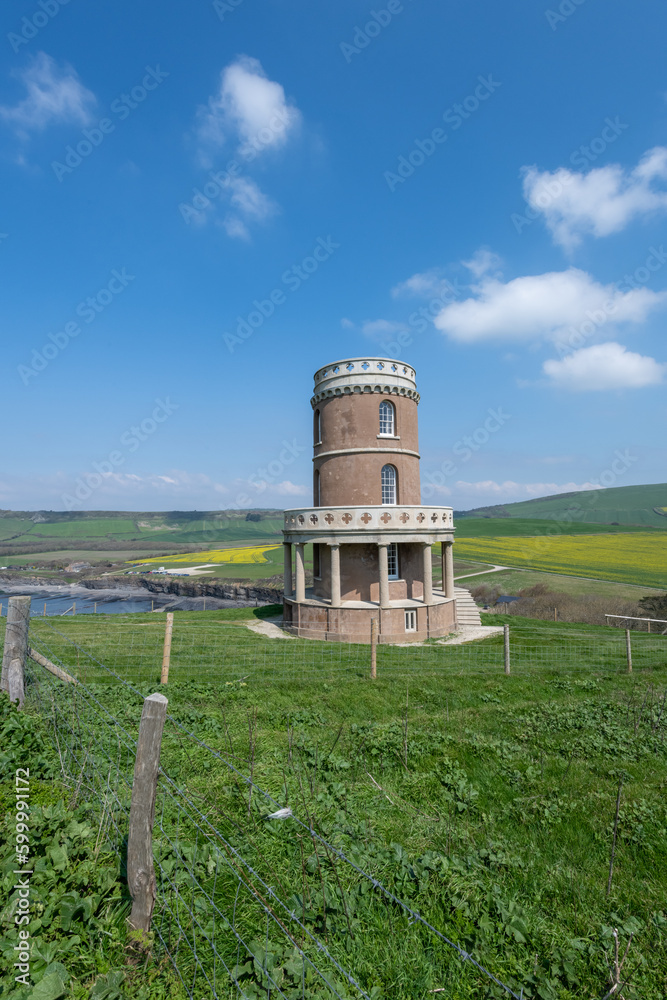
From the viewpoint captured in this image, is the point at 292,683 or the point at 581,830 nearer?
the point at 581,830

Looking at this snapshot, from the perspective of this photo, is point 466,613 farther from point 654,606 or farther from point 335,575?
point 654,606

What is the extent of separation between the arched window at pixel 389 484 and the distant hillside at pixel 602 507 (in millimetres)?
89006

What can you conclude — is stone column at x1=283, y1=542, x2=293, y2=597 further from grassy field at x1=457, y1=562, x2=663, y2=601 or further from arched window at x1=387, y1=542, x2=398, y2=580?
grassy field at x1=457, y1=562, x2=663, y2=601

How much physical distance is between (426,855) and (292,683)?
22.7 ft

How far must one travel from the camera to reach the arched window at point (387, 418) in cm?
2384

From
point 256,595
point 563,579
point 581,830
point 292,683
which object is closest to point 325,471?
point 292,683

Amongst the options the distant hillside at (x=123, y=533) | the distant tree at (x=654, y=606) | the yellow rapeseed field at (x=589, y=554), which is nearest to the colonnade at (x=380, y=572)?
the distant tree at (x=654, y=606)

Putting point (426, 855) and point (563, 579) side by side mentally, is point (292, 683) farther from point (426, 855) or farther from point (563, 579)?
point (563, 579)

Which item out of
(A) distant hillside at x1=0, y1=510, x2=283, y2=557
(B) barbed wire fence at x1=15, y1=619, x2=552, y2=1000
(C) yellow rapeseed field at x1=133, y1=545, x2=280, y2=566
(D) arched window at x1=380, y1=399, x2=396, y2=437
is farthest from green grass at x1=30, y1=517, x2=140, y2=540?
(B) barbed wire fence at x1=15, y1=619, x2=552, y2=1000

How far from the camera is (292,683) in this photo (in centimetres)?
1152

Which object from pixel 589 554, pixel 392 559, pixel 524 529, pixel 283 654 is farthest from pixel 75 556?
pixel 283 654

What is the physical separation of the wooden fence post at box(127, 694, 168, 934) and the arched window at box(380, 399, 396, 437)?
21179 mm

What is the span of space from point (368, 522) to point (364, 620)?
14.5ft

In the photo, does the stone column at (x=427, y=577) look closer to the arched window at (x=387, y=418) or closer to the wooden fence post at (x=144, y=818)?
the arched window at (x=387, y=418)
